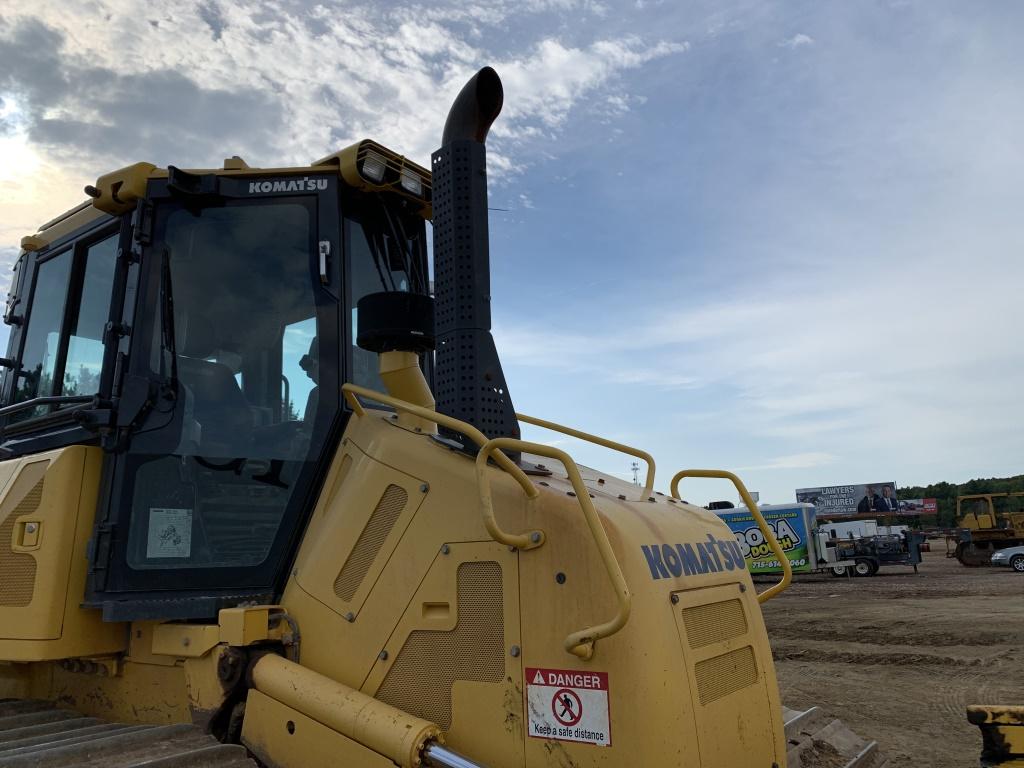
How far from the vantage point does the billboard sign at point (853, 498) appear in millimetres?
61031

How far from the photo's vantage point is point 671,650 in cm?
249

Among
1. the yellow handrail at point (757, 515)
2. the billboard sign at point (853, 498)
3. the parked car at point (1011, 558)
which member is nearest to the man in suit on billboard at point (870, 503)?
the billboard sign at point (853, 498)

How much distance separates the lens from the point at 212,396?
355 cm

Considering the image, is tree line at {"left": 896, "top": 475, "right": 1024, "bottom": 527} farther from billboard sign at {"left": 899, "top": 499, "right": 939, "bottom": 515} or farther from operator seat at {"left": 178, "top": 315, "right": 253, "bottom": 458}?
operator seat at {"left": 178, "top": 315, "right": 253, "bottom": 458}

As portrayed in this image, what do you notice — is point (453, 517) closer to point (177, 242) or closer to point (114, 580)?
point (114, 580)

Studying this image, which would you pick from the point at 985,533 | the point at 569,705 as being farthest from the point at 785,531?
the point at 569,705

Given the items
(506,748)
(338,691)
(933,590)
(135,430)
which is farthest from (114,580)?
(933,590)

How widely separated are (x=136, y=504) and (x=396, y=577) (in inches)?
56.9

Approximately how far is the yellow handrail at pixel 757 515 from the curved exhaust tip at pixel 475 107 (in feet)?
6.50

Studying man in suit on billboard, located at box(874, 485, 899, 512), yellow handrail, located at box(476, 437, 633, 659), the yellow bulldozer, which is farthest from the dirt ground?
man in suit on billboard, located at box(874, 485, 899, 512)

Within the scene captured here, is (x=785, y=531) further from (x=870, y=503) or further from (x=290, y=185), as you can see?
(x=870, y=503)

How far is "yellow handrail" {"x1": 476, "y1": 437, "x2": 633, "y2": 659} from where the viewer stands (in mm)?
2207

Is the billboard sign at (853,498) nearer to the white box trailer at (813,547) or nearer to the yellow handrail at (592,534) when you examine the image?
the white box trailer at (813,547)

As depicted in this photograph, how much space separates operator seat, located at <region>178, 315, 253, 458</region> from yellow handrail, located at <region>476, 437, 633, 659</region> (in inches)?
57.9
